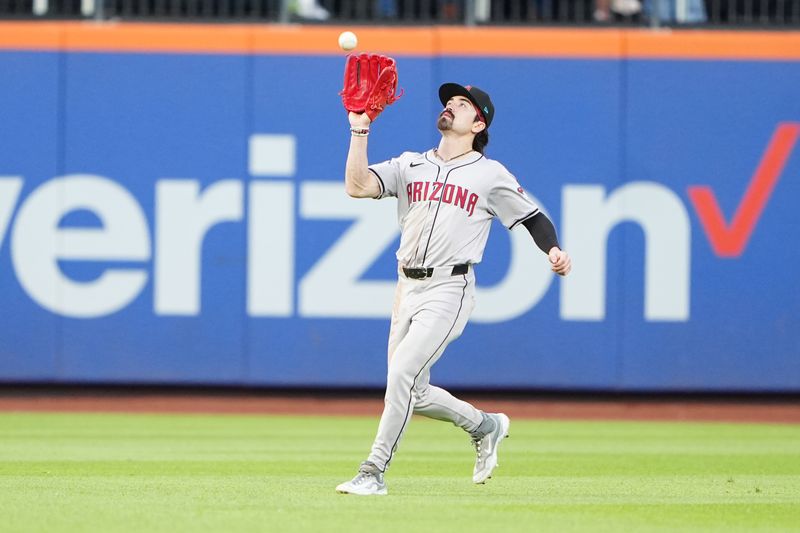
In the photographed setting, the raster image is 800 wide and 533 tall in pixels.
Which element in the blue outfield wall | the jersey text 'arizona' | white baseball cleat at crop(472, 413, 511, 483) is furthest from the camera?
the blue outfield wall

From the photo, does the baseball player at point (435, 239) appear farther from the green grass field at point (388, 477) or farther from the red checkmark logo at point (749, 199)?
the red checkmark logo at point (749, 199)

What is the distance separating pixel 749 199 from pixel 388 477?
665cm

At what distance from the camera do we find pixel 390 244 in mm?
13352

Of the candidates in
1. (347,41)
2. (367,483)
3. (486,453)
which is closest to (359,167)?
(347,41)

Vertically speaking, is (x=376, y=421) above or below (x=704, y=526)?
below

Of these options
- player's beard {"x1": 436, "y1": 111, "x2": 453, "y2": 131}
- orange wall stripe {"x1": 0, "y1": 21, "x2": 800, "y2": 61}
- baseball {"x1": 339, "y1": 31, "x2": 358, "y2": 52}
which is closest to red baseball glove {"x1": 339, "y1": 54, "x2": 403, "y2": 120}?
baseball {"x1": 339, "y1": 31, "x2": 358, "y2": 52}

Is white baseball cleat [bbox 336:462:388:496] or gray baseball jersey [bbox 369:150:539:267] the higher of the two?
gray baseball jersey [bbox 369:150:539:267]

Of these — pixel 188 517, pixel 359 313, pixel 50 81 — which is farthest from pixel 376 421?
pixel 188 517

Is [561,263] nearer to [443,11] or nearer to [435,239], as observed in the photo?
[435,239]

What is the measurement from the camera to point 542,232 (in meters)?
7.37

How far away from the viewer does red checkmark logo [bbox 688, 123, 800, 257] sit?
13414 millimetres

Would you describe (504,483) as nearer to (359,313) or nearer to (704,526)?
(704,526)

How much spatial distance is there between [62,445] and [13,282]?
3.85m

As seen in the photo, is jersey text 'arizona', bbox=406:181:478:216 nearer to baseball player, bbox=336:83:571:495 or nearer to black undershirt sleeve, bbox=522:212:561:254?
baseball player, bbox=336:83:571:495
